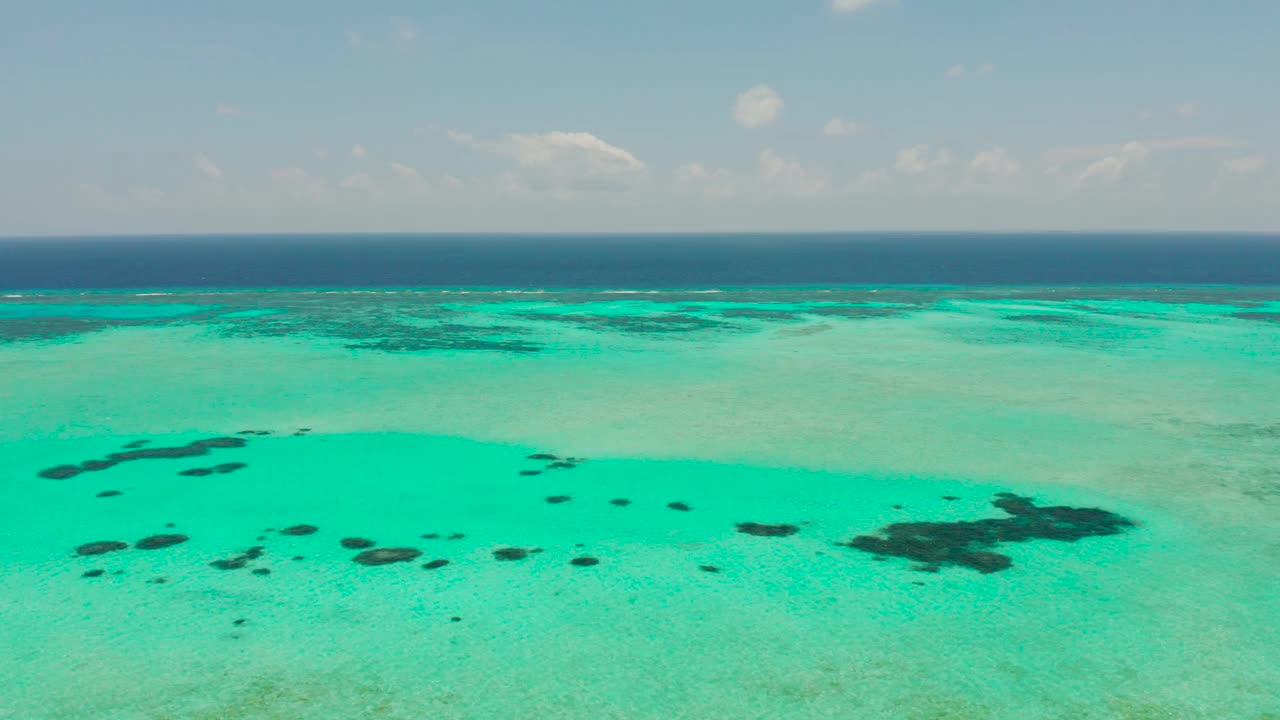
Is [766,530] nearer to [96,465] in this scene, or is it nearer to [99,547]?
[99,547]

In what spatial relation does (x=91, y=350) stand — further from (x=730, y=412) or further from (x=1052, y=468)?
(x=1052, y=468)

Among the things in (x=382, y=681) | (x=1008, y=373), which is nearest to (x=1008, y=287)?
(x=1008, y=373)

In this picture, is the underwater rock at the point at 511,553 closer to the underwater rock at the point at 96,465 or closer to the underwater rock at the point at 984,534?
the underwater rock at the point at 984,534

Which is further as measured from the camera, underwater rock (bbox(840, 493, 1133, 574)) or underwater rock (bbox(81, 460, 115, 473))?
underwater rock (bbox(81, 460, 115, 473))

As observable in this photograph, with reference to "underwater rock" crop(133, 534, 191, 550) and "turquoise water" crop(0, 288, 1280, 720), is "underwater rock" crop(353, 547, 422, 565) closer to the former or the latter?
"turquoise water" crop(0, 288, 1280, 720)

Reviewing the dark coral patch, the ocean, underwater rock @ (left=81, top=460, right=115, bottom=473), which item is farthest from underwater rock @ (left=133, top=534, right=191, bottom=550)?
the dark coral patch
